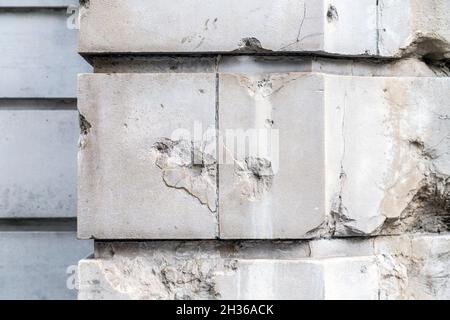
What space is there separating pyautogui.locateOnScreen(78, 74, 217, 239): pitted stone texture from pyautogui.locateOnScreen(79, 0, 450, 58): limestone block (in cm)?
16

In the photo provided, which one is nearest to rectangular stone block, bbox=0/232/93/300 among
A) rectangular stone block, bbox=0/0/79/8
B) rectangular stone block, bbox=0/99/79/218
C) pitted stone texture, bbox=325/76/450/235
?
rectangular stone block, bbox=0/99/79/218

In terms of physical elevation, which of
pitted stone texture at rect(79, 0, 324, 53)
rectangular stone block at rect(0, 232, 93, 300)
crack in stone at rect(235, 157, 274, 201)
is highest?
pitted stone texture at rect(79, 0, 324, 53)

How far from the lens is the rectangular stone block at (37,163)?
441 cm

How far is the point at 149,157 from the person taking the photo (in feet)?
11.4

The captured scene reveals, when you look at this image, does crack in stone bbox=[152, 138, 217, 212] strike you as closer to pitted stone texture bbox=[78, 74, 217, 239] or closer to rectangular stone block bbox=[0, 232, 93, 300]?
pitted stone texture bbox=[78, 74, 217, 239]

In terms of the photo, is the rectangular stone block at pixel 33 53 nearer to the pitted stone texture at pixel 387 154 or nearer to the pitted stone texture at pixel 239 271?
the pitted stone texture at pixel 239 271

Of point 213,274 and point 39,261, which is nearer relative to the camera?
point 213,274

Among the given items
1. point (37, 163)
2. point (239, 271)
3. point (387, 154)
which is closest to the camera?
point (239, 271)

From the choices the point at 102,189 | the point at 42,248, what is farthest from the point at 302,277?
the point at 42,248

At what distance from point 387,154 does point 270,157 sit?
23.5 inches

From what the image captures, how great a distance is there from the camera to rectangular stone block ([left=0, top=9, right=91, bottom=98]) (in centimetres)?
446

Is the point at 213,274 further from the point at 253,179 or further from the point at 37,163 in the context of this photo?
the point at 37,163

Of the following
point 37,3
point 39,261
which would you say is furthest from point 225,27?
point 39,261

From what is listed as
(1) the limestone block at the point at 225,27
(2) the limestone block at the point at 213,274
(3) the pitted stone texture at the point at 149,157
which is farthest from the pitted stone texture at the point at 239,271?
(1) the limestone block at the point at 225,27
